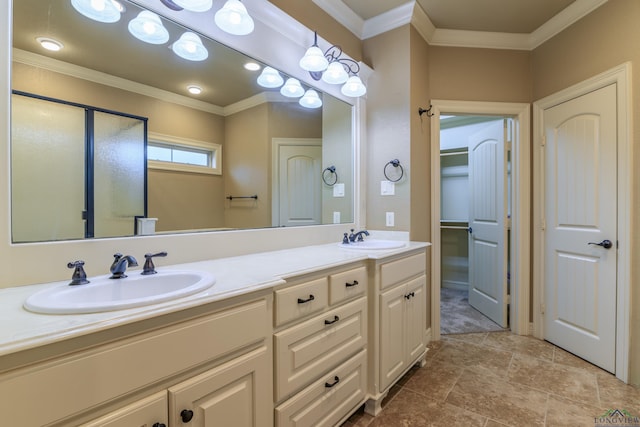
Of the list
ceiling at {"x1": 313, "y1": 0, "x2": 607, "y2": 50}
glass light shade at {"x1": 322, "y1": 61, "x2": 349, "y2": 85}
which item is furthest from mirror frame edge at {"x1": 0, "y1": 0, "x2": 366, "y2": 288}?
ceiling at {"x1": 313, "y1": 0, "x2": 607, "y2": 50}

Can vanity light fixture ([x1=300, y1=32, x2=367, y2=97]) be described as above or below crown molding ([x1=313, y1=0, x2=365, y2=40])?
below

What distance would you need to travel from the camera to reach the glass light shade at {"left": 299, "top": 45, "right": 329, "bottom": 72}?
6.04 ft

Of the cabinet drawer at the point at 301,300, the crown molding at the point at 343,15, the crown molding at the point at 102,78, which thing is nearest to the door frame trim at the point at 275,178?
the crown molding at the point at 102,78

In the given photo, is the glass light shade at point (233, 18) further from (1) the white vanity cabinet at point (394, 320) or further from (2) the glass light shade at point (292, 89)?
(1) the white vanity cabinet at point (394, 320)

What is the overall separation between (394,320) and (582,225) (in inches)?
67.4

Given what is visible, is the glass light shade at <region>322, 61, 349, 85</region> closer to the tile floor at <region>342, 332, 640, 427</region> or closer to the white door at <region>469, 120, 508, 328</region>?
the white door at <region>469, 120, 508, 328</region>

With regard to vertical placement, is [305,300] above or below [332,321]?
above

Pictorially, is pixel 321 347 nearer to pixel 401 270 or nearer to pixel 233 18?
pixel 401 270

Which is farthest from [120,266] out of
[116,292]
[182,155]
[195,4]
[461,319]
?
[461,319]

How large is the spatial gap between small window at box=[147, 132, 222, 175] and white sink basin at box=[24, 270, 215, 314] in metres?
0.53

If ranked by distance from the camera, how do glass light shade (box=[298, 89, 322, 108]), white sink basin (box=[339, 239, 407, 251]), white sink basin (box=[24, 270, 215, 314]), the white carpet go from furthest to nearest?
the white carpet < glass light shade (box=[298, 89, 322, 108]) < white sink basin (box=[339, 239, 407, 251]) < white sink basin (box=[24, 270, 215, 314])

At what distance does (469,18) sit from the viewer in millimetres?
2328

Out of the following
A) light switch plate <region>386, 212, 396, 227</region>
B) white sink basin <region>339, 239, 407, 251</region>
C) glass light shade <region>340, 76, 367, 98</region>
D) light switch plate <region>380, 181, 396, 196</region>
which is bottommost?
white sink basin <region>339, 239, 407, 251</region>

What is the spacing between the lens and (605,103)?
2018 mm
